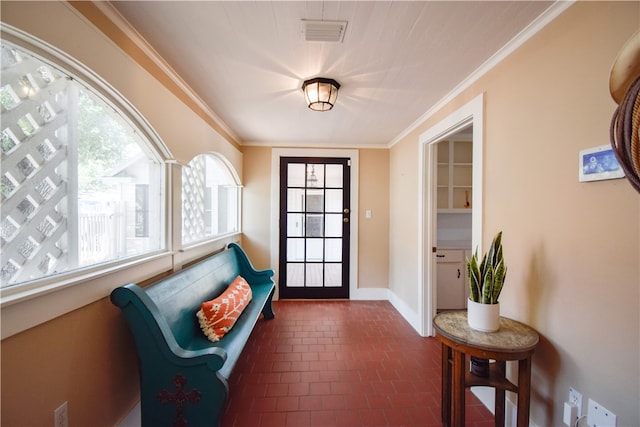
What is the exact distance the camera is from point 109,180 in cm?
143

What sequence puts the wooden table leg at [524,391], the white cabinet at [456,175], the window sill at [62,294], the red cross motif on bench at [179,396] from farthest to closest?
the white cabinet at [456,175]
the red cross motif on bench at [179,396]
the wooden table leg at [524,391]
the window sill at [62,294]

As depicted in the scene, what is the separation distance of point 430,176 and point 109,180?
2.62m

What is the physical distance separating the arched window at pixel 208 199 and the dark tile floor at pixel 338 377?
1.23m

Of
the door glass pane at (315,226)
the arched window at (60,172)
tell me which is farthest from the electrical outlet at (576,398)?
the door glass pane at (315,226)

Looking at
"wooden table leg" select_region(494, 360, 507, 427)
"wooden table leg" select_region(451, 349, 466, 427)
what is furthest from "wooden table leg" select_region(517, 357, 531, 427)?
"wooden table leg" select_region(451, 349, 466, 427)

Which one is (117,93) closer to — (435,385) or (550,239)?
(550,239)

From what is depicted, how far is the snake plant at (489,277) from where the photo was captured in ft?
4.35

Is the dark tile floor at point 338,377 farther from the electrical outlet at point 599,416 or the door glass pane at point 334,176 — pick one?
the door glass pane at point 334,176

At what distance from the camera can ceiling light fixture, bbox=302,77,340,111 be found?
1873 millimetres

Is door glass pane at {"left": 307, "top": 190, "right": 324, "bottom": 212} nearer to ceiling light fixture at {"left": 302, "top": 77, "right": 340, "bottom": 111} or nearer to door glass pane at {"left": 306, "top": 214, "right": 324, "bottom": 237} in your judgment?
door glass pane at {"left": 306, "top": 214, "right": 324, "bottom": 237}

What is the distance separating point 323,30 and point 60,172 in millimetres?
1421

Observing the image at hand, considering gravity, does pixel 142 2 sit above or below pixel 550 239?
above

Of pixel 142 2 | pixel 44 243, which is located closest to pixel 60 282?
pixel 44 243


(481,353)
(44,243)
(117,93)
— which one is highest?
(117,93)
